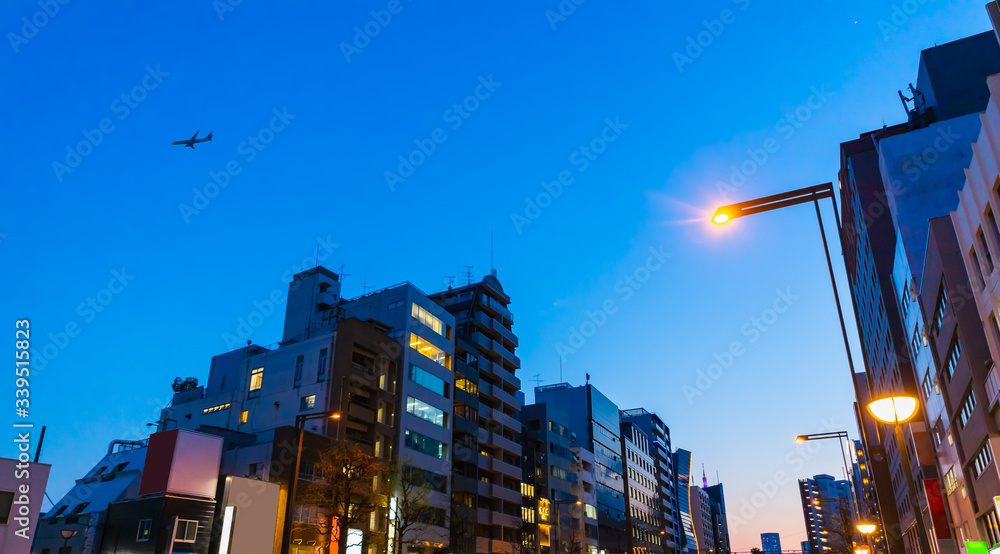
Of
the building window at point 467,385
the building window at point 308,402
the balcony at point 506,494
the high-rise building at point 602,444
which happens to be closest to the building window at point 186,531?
the building window at point 308,402

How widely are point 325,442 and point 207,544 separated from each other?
11.0m

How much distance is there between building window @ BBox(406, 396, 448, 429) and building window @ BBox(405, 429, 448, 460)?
191cm

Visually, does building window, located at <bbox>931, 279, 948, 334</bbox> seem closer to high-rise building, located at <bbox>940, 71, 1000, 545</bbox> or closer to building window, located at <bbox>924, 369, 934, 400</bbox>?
high-rise building, located at <bbox>940, 71, 1000, 545</bbox>

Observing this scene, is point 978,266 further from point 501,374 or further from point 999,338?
point 501,374

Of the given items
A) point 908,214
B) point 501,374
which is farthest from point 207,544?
point 908,214

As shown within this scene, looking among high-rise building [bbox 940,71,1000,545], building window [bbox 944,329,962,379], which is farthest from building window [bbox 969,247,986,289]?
building window [bbox 944,329,962,379]

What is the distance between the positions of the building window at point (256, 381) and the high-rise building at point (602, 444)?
63.3m

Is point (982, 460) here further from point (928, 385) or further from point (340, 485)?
point (340, 485)

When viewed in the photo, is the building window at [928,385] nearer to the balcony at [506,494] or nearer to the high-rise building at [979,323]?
the high-rise building at [979,323]

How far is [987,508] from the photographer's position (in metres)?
40.8

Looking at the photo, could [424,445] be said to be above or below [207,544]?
above

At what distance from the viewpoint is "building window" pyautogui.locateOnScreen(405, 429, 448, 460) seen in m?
64.9

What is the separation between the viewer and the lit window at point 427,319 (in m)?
71.0

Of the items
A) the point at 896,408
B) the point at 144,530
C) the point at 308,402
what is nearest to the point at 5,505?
the point at 144,530
